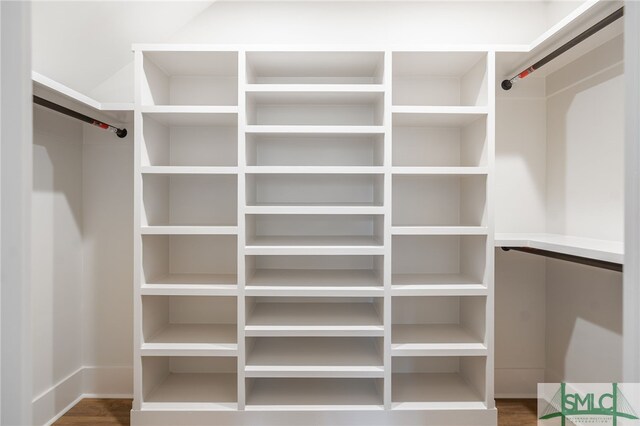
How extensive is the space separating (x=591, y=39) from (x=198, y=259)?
232 cm

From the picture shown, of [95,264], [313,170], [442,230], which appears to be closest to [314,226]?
[313,170]

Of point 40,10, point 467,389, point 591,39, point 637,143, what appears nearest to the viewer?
point 637,143

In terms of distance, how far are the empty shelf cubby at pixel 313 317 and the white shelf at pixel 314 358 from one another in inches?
6.7

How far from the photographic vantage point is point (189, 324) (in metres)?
2.38

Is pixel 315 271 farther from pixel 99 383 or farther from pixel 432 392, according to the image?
pixel 99 383

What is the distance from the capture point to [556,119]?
7.54 feet

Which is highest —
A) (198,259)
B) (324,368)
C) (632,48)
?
(632,48)

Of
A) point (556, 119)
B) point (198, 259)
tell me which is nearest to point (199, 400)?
point (198, 259)

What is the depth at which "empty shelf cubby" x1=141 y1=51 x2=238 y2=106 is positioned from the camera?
2.04 metres

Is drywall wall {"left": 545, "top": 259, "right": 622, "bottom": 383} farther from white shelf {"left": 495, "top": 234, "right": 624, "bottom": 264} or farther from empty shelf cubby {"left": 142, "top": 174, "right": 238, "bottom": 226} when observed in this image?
empty shelf cubby {"left": 142, "top": 174, "right": 238, "bottom": 226}

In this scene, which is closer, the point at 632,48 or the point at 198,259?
the point at 632,48

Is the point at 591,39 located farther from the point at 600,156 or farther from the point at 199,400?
the point at 199,400

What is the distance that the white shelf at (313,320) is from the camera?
1977 mm

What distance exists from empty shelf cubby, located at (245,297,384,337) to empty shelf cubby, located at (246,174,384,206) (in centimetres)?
58
